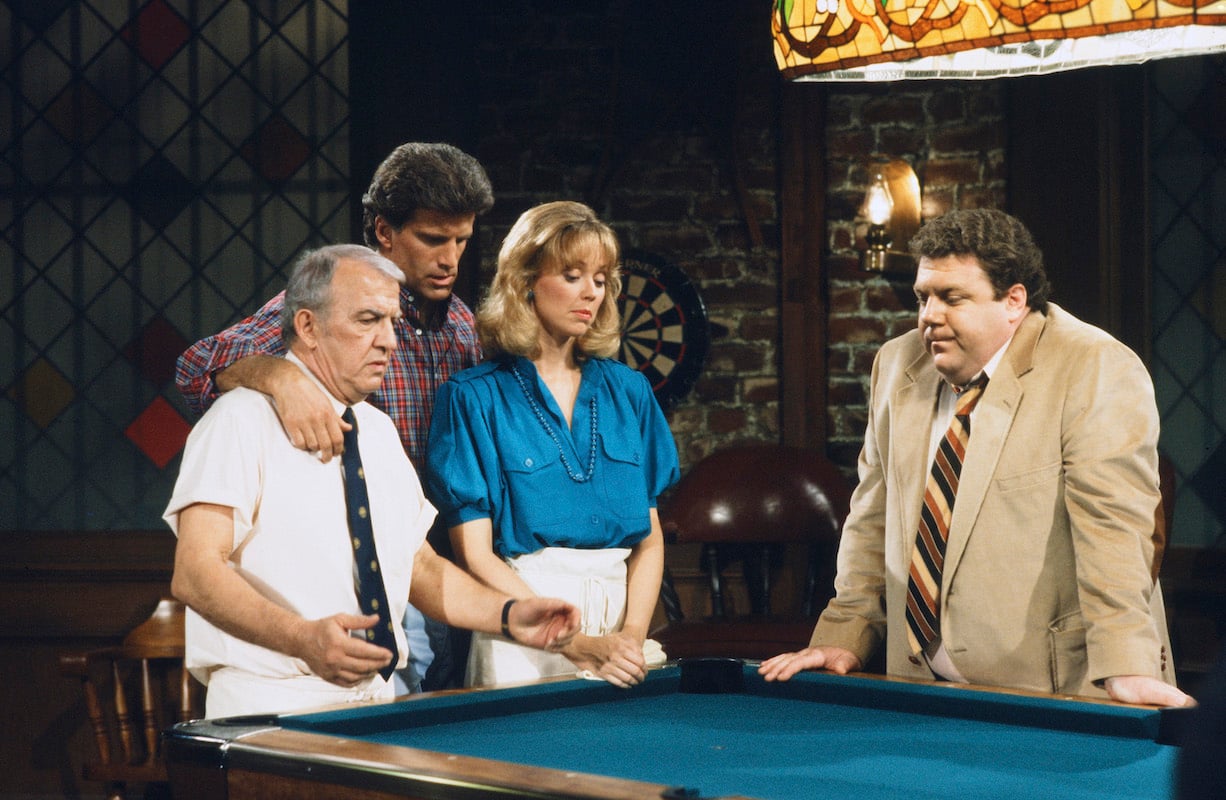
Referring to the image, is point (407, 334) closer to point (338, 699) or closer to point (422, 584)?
point (422, 584)

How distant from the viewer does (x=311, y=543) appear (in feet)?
8.30

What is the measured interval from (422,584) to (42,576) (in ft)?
10.1

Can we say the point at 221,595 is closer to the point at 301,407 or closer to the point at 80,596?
the point at 301,407

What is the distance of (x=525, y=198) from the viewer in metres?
5.47

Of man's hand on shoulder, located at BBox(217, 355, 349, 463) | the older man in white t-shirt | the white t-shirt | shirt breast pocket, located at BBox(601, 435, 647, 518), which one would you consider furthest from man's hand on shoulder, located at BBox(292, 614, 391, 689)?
shirt breast pocket, located at BBox(601, 435, 647, 518)

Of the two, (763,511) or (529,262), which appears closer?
(529,262)

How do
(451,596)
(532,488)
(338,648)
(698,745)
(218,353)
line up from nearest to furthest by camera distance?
(698,745)
(338,648)
(451,596)
(218,353)
(532,488)

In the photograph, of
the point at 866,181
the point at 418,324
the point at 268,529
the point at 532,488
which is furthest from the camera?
the point at 866,181

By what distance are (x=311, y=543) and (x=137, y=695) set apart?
304 cm

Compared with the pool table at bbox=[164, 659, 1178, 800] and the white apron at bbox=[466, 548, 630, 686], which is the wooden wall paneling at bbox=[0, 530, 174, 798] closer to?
the white apron at bbox=[466, 548, 630, 686]

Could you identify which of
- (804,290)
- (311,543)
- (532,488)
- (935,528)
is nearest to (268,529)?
(311,543)

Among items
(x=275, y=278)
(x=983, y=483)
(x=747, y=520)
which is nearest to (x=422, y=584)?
(x=983, y=483)

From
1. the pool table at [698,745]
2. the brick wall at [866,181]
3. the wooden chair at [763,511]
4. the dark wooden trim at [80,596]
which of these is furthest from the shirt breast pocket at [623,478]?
the dark wooden trim at [80,596]

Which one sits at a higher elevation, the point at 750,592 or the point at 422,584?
the point at 422,584
